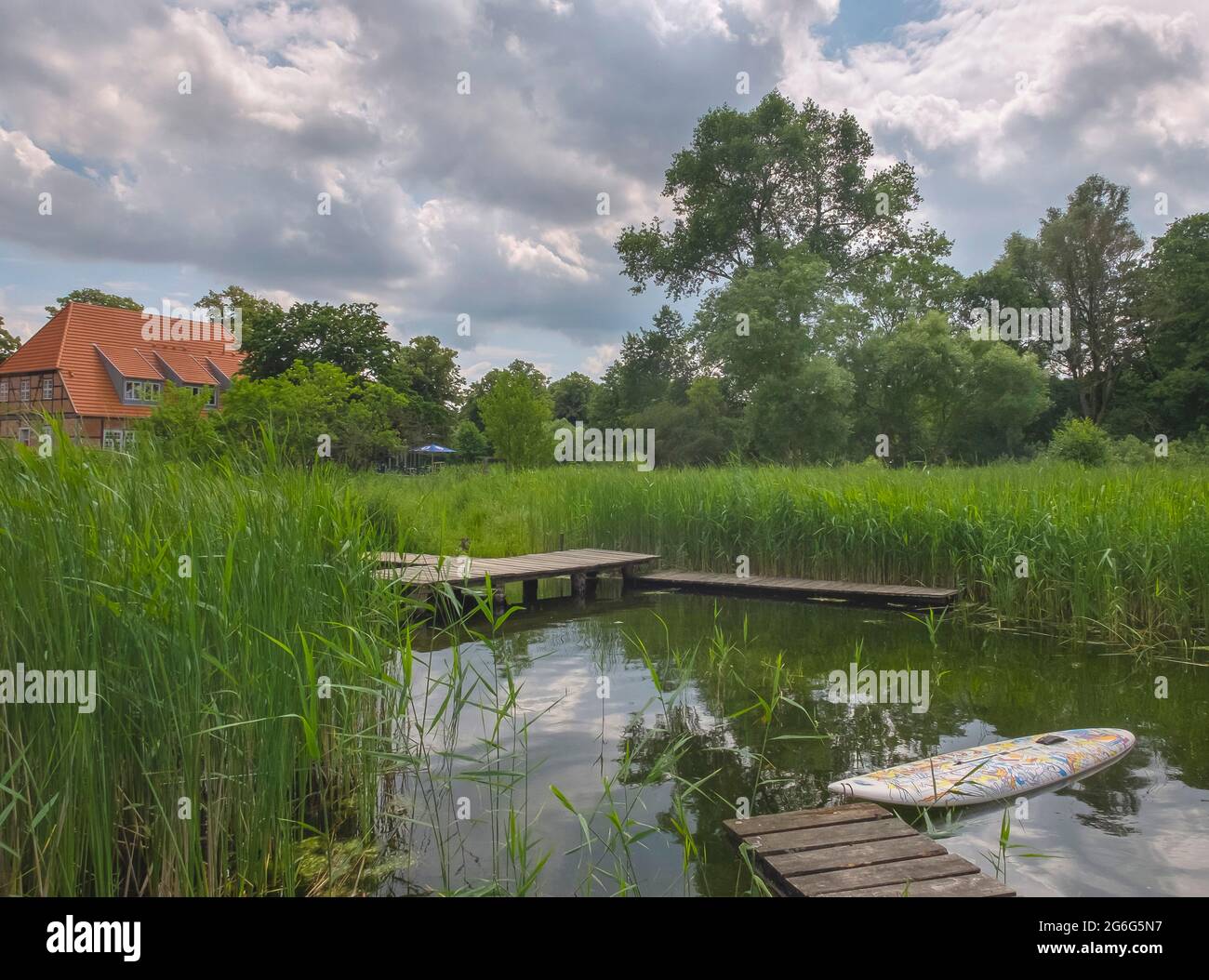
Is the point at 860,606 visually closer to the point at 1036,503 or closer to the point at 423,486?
the point at 1036,503

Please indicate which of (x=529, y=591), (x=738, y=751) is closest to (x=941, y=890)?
(x=738, y=751)

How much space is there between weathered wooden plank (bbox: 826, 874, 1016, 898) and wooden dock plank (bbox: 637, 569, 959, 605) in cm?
671

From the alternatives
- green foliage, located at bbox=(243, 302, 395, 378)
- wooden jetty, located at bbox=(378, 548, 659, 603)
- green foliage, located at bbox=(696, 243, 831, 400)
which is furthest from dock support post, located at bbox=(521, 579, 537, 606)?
green foliage, located at bbox=(243, 302, 395, 378)


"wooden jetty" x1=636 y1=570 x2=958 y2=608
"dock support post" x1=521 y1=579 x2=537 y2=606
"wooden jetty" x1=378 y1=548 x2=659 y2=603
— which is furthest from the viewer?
"dock support post" x1=521 y1=579 x2=537 y2=606

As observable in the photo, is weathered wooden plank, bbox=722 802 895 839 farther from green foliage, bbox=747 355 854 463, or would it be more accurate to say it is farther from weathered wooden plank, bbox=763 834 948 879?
green foliage, bbox=747 355 854 463

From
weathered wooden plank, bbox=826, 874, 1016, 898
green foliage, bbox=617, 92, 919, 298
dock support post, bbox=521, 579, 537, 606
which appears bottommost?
weathered wooden plank, bbox=826, 874, 1016, 898

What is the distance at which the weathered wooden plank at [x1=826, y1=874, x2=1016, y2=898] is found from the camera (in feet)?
10.2

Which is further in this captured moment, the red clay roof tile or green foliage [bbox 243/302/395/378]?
green foliage [bbox 243/302/395/378]

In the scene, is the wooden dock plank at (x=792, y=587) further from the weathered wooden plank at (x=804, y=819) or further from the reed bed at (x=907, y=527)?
the weathered wooden plank at (x=804, y=819)

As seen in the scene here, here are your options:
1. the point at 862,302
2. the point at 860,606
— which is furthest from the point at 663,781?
the point at 862,302

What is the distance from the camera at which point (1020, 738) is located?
17.5ft

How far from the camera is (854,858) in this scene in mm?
3467

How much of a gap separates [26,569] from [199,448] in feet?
6.44

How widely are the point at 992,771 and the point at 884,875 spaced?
5.69 ft
